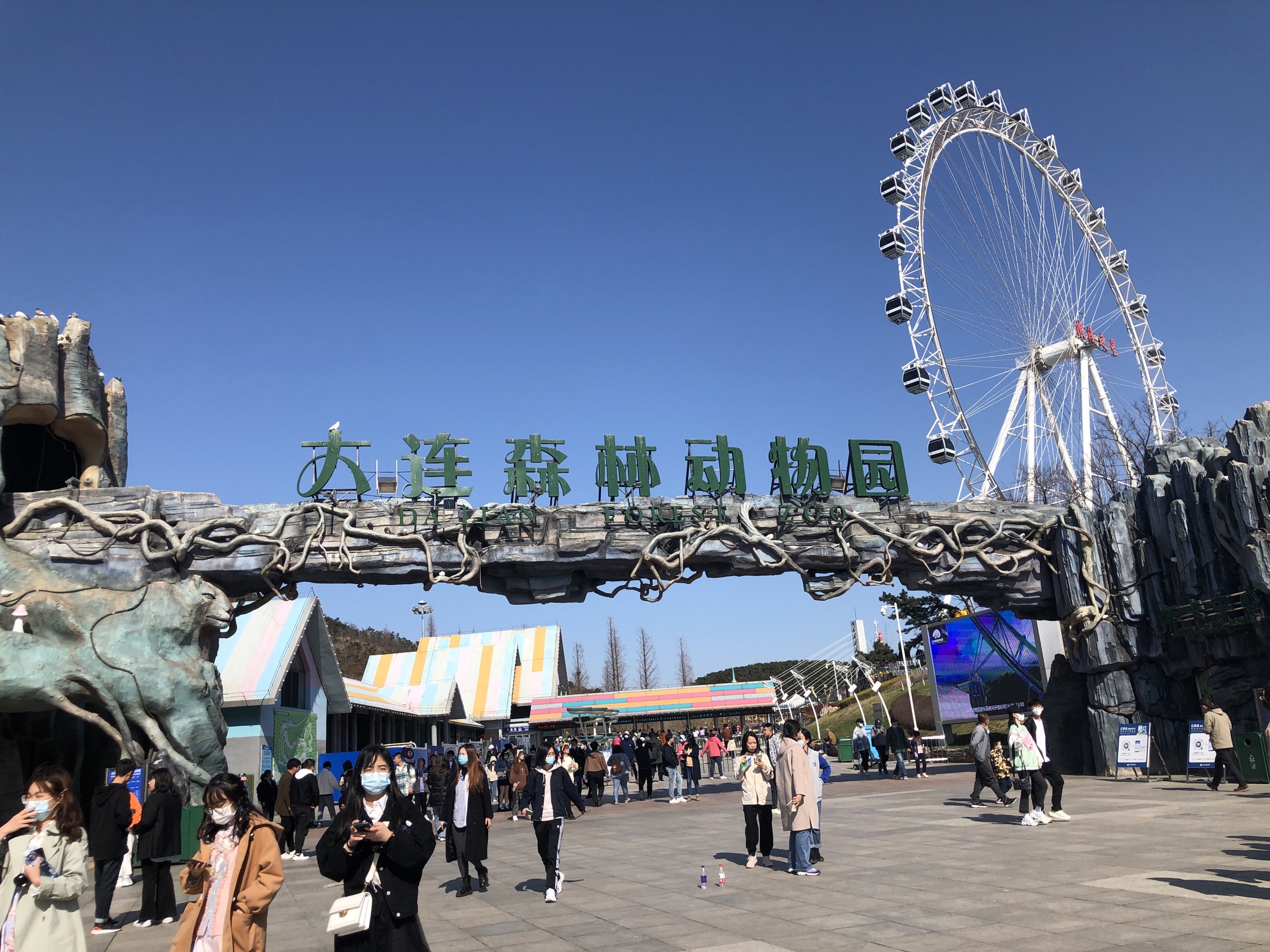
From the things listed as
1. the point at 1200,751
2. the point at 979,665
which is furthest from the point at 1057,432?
the point at 1200,751

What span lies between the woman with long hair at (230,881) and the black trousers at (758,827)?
7681 mm

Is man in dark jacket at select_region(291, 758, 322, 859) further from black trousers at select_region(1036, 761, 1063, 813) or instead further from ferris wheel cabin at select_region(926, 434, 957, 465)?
ferris wheel cabin at select_region(926, 434, 957, 465)

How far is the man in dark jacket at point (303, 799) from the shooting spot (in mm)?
15414

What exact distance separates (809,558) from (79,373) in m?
16.3

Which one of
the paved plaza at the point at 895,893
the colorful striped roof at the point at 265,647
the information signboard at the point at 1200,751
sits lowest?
the paved plaza at the point at 895,893

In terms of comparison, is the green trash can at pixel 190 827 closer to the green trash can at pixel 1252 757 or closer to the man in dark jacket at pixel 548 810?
the man in dark jacket at pixel 548 810

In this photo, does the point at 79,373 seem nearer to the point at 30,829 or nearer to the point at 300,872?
the point at 300,872

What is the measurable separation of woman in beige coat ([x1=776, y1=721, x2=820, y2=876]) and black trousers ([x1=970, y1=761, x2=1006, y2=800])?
6.48 m

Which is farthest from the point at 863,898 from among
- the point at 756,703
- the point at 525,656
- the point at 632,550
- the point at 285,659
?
the point at 525,656

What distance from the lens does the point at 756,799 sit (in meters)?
11.6

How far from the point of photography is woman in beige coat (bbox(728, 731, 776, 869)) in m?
11.5

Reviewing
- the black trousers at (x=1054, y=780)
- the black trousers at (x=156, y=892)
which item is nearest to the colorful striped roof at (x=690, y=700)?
the black trousers at (x=1054, y=780)

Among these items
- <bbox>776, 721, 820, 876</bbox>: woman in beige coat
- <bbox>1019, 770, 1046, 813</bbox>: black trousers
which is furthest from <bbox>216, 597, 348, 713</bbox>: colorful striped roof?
<bbox>1019, 770, 1046, 813</bbox>: black trousers

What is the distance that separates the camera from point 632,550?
20.7 m
